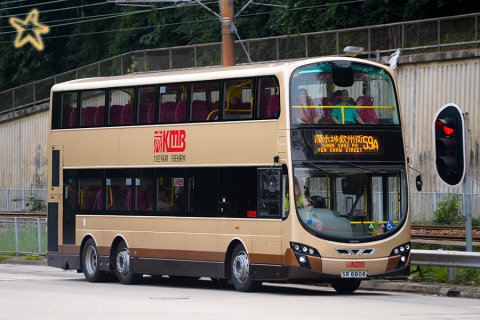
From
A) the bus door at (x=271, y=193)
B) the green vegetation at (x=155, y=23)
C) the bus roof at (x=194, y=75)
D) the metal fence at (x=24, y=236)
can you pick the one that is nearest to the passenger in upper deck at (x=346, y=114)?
the bus roof at (x=194, y=75)

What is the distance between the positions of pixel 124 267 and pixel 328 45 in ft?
62.2

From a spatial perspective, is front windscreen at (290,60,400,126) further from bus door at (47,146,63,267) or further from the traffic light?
bus door at (47,146,63,267)

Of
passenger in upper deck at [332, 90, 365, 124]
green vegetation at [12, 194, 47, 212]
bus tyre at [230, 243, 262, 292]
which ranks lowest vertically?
bus tyre at [230, 243, 262, 292]

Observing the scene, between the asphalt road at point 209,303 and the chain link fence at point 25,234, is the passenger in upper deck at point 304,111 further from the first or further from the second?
the chain link fence at point 25,234

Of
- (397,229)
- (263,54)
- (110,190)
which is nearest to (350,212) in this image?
(397,229)

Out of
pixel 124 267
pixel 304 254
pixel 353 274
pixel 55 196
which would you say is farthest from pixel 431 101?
pixel 304 254

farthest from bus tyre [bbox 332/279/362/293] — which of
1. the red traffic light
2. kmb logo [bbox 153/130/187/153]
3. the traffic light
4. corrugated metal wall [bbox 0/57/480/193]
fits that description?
corrugated metal wall [bbox 0/57/480/193]

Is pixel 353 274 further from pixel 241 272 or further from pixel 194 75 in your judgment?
pixel 194 75

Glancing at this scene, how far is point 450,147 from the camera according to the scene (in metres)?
16.8

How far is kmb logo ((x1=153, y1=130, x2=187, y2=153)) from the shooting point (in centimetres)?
1981

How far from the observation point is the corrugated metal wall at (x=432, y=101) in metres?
34.5

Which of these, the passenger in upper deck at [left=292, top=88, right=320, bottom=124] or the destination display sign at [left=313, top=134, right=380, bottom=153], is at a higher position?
the passenger in upper deck at [left=292, top=88, right=320, bottom=124]

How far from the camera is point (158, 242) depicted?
2047 cm

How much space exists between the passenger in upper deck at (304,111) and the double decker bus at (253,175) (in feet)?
0.08
